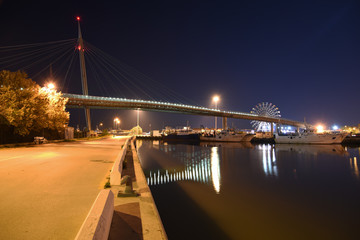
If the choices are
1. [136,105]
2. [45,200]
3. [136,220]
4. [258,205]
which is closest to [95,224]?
Result: [136,220]

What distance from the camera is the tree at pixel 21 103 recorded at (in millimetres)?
17797

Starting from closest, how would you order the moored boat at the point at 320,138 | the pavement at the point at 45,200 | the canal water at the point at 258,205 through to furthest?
the pavement at the point at 45,200 < the canal water at the point at 258,205 < the moored boat at the point at 320,138

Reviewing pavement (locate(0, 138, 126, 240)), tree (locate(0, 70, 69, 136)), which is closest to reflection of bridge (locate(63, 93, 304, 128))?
tree (locate(0, 70, 69, 136))

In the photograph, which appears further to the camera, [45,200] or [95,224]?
[45,200]

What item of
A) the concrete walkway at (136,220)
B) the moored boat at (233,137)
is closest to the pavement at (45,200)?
the concrete walkway at (136,220)

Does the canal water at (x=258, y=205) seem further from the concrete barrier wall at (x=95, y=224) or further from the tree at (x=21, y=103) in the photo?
the tree at (x=21, y=103)

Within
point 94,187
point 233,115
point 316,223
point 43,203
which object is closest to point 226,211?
point 316,223

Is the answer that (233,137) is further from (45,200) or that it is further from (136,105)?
(45,200)

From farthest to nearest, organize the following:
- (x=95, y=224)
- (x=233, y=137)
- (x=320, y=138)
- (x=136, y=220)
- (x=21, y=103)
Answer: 1. (x=233, y=137)
2. (x=320, y=138)
3. (x=21, y=103)
4. (x=136, y=220)
5. (x=95, y=224)

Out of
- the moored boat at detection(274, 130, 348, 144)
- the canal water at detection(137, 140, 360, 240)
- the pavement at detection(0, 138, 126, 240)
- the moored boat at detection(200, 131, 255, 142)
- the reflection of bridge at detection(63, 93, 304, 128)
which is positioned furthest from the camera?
the moored boat at detection(200, 131, 255, 142)

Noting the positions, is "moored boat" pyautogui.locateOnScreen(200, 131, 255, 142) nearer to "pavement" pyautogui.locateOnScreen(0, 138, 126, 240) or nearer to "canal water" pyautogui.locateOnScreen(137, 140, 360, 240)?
"canal water" pyautogui.locateOnScreen(137, 140, 360, 240)

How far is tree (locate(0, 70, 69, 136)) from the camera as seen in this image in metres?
17.8

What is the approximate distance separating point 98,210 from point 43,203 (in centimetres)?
274

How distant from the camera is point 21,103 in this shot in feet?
61.8
